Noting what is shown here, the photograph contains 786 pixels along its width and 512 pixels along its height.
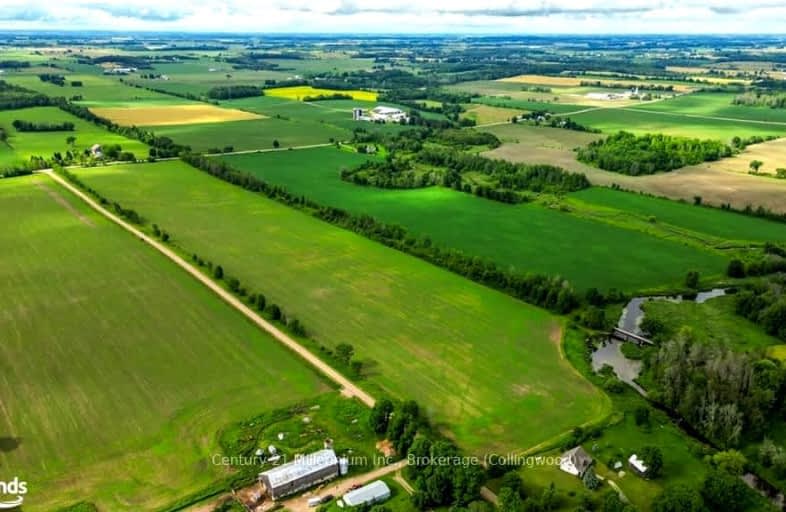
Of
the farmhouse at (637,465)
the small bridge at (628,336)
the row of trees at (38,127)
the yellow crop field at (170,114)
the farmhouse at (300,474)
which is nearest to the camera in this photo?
the farmhouse at (300,474)

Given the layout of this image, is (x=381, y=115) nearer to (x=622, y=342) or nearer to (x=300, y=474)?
(x=622, y=342)

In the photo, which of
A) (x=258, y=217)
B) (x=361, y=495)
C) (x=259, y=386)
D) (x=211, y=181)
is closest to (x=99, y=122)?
(x=211, y=181)

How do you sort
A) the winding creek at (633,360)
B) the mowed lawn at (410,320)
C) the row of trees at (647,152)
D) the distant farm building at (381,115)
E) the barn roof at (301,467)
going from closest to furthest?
1. the barn roof at (301,467)
2. the winding creek at (633,360)
3. the mowed lawn at (410,320)
4. the row of trees at (647,152)
5. the distant farm building at (381,115)

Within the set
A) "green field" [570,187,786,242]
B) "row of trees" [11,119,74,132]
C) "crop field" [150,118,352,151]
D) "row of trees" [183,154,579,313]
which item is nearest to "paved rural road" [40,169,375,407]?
"row of trees" [183,154,579,313]

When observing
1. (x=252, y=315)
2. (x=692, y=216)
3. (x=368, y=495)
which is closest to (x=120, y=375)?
(x=252, y=315)

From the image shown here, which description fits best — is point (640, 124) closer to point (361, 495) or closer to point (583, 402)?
point (583, 402)

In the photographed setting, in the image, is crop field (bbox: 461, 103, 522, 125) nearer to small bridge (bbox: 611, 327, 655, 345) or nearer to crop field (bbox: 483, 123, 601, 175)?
crop field (bbox: 483, 123, 601, 175)

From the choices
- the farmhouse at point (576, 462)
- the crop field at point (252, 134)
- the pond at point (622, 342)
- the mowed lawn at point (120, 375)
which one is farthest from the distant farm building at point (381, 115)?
the farmhouse at point (576, 462)

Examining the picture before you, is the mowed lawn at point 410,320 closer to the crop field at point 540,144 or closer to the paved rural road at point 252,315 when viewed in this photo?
the paved rural road at point 252,315
